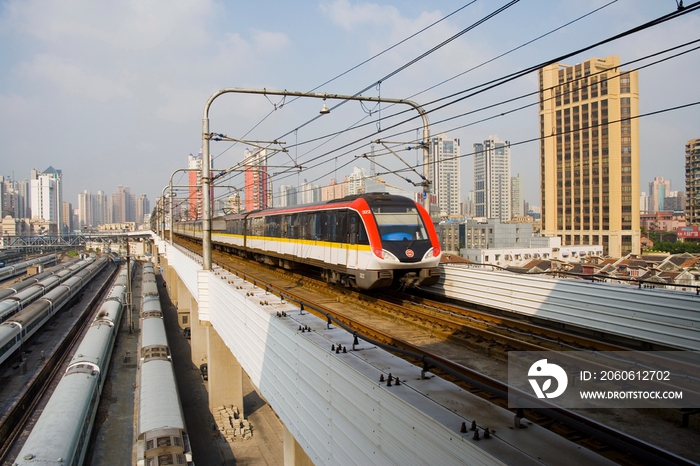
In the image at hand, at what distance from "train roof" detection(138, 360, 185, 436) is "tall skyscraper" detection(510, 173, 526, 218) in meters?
141

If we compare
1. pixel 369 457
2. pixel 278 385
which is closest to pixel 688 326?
pixel 369 457

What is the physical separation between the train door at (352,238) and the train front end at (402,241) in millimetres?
378

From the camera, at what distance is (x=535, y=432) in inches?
141

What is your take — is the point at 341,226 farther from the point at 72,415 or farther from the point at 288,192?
the point at 288,192

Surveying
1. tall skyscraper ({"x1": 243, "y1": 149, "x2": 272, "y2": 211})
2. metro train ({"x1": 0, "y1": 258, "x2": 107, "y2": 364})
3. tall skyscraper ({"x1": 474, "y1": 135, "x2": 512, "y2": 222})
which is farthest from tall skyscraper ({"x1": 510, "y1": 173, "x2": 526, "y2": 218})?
metro train ({"x1": 0, "y1": 258, "x2": 107, "y2": 364})

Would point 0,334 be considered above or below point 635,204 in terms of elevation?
below

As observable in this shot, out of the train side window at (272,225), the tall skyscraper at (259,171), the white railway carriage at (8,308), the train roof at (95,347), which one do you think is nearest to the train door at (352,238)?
the tall skyscraper at (259,171)

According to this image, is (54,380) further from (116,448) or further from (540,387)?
(540,387)

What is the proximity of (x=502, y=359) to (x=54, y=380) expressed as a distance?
99.1 feet

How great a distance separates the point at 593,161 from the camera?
64438 millimetres

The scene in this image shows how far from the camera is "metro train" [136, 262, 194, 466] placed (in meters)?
13.4

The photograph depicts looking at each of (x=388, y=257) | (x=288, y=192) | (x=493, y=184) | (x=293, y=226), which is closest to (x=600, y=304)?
(x=388, y=257)

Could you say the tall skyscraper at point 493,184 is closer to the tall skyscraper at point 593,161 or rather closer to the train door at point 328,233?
Result: the tall skyscraper at point 593,161

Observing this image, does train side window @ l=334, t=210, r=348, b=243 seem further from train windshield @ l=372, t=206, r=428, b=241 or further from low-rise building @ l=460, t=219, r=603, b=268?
low-rise building @ l=460, t=219, r=603, b=268
